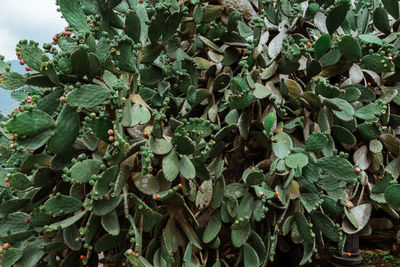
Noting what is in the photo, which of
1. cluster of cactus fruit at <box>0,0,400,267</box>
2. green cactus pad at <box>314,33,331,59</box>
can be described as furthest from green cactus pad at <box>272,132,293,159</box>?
green cactus pad at <box>314,33,331,59</box>

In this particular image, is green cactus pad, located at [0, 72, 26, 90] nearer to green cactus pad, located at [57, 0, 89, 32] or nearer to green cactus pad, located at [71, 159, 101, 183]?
green cactus pad, located at [57, 0, 89, 32]

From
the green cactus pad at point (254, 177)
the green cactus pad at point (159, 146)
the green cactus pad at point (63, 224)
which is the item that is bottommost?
the green cactus pad at point (254, 177)

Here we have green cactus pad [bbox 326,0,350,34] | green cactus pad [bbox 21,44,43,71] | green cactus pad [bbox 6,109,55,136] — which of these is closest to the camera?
green cactus pad [bbox 6,109,55,136]

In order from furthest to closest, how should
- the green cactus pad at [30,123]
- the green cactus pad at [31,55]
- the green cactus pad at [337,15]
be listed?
1. the green cactus pad at [337,15]
2. the green cactus pad at [31,55]
3. the green cactus pad at [30,123]

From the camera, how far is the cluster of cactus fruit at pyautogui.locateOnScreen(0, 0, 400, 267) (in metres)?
0.77

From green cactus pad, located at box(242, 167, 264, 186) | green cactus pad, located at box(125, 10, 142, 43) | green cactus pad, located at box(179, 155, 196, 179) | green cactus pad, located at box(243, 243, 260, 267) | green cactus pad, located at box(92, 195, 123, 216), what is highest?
green cactus pad, located at box(125, 10, 142, 43)

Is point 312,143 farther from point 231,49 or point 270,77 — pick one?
point 231,49

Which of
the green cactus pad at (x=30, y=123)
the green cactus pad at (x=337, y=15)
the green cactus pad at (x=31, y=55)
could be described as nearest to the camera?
the green cactus pad at (x=30, y=123)

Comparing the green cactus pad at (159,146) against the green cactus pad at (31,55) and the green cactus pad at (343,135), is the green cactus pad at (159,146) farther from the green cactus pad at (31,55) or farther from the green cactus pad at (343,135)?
the green cactus pad at (343,135)

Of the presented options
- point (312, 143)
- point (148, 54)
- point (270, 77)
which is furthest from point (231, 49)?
point (312, 143)

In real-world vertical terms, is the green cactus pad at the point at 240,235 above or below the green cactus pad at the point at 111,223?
below

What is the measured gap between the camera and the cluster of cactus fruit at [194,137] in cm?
77

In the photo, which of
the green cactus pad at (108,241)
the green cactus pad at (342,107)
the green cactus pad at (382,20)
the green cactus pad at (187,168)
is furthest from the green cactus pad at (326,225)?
the green cactus pad at (382,20)

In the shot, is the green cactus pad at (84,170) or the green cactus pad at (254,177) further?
the green cactus pad at (254,177)
